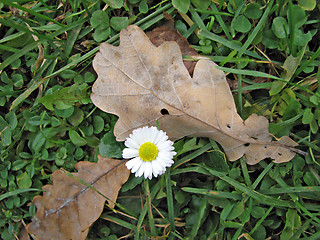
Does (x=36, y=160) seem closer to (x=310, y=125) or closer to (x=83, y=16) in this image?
(x=83, y=16)

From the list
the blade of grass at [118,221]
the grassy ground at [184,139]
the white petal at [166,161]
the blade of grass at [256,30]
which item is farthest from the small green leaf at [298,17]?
the blade of grass at [118,221]

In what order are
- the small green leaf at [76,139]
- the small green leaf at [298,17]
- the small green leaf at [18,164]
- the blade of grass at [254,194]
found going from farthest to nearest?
the small green leaf at [18,164] < the small green leaf at [76,139] < the blade of grass at [254,194] < the small green leaf at [298,17]

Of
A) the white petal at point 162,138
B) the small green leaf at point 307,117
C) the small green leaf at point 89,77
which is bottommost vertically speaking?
the white petal at point 162,138

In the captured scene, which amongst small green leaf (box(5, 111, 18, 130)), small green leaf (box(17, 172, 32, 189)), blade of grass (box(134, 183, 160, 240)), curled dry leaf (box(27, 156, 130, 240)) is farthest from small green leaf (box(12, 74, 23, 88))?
blade of grass (box(134, 183, 160, 240))

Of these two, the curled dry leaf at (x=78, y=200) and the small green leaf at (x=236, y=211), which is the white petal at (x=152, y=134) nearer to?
the curled dry leaf at (x=78, y=200)

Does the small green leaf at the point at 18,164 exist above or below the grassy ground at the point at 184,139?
below

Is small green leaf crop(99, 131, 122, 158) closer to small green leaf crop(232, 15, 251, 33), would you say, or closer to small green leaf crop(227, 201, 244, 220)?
small green leaf crop(227, 201, 244, 220)

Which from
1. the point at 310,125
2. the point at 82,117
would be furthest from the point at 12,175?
the point at 310,125
